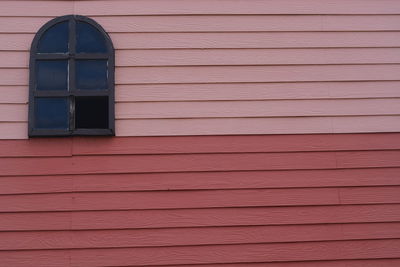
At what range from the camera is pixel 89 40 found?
15.5 ft

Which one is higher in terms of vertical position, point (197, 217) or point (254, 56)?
point (254, 56)

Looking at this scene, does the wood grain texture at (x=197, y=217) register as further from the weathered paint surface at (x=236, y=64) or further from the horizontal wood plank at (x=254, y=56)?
the horizontal wood plank at (x=254, y=56)

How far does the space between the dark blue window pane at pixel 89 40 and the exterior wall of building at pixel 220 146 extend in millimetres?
129

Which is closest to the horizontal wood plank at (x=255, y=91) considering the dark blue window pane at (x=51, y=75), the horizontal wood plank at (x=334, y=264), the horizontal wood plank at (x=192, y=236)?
the dark blue window pane at (x=51, y=75)

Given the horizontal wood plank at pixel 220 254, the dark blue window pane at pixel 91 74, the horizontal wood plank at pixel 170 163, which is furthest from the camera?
the dark blue window pane at pixel 91 74

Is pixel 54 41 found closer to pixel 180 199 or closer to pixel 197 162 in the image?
pixel 197 162

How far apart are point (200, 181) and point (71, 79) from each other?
1484mm

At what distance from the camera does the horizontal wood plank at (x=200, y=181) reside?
178 inches

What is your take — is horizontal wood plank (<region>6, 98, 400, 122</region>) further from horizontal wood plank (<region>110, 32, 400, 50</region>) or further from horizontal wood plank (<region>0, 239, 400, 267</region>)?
horizontal wood plank (<region>0, 239, 400, 267</region>)

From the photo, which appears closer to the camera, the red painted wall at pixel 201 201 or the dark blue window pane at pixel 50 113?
the red painted wall at pixel 201 201

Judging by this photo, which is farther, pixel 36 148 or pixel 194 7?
pixel 194 7

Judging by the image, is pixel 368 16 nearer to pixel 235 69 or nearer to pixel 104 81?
pixel 235 69

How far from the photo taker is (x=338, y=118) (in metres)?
4.79

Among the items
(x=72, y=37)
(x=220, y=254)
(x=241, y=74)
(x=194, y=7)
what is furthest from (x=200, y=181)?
(x=72, y=37)
